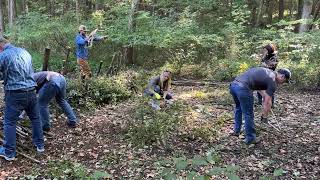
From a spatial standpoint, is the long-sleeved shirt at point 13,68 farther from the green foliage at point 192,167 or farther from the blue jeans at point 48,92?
the green foliage at point 192,167

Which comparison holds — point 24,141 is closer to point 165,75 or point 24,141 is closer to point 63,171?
point 63,171

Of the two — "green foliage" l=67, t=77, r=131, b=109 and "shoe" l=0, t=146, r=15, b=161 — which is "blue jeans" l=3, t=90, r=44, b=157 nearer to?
"shoe" l=0, t=146, r=15, b=161

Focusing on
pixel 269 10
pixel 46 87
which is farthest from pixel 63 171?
pixel 269 10

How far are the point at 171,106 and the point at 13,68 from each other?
3631 mm

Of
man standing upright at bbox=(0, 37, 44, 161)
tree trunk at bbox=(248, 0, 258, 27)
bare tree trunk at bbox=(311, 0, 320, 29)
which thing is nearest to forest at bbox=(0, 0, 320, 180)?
man standing upright at bbox=(0, 37, 44, 161)

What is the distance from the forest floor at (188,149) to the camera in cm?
609

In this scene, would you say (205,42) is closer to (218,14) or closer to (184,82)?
(184,82)

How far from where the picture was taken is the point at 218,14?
18.7m

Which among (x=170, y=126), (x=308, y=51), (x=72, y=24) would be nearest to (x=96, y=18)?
(x=72, y=24)

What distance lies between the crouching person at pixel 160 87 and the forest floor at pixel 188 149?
64 cm

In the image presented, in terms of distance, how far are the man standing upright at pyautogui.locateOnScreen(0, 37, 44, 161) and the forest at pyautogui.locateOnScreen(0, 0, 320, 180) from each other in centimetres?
36

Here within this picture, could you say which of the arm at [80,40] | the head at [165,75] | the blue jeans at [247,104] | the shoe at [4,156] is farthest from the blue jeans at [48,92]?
the arm at [80,40]

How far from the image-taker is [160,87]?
29.5 feet

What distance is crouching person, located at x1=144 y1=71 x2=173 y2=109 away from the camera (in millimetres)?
8617
